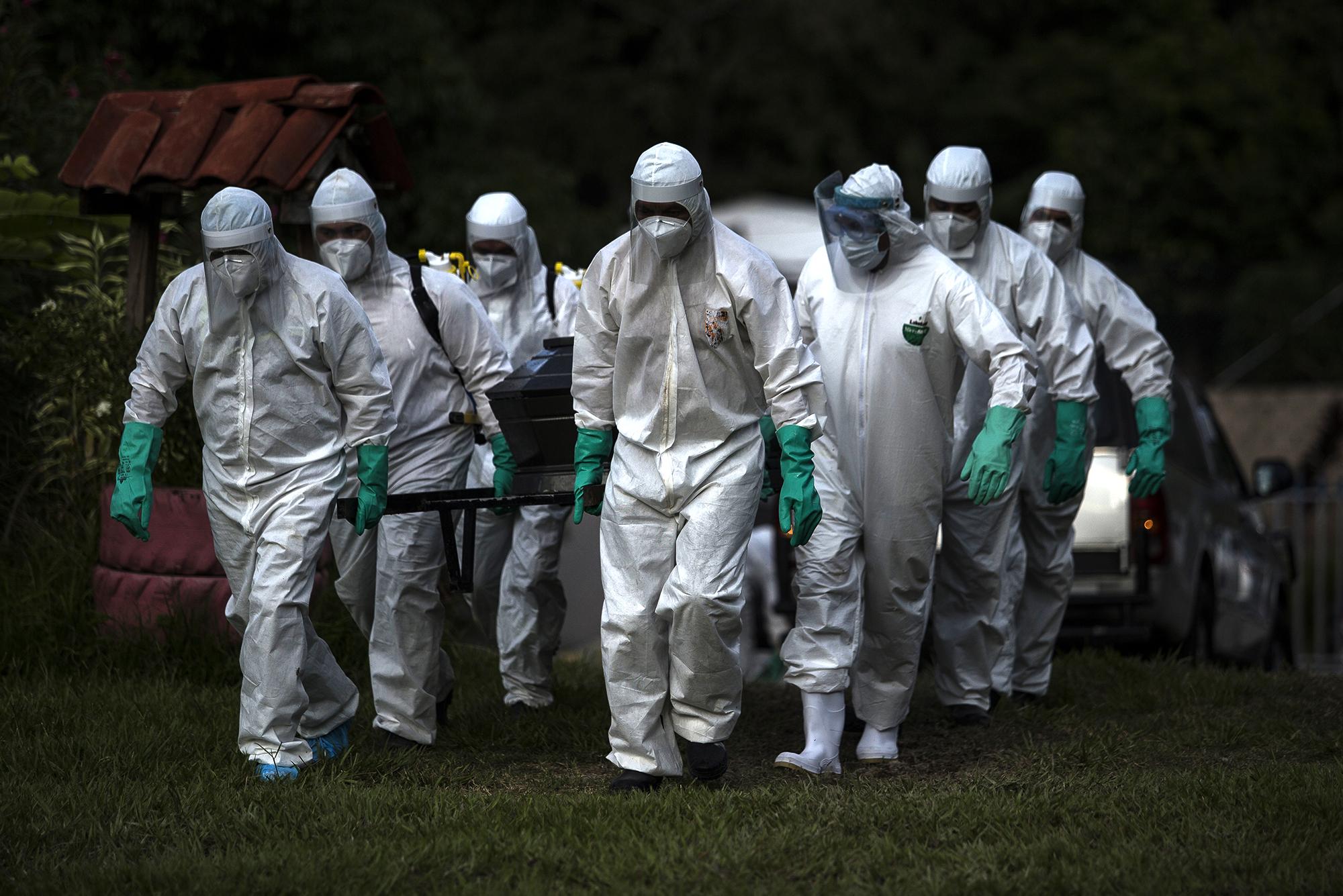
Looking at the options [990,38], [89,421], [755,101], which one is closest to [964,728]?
[89,421]

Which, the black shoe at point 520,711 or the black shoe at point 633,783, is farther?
the black shoe at point 520,711

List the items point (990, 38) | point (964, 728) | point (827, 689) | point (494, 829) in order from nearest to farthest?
point (494, 829) → point (827, 689) → point (964, 728) → point (990, 38)

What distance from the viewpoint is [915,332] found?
234 inches

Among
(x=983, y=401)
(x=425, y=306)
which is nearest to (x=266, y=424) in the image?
(x=425, y=306)

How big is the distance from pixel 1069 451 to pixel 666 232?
7.64 ft

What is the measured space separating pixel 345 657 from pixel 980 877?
4.00 meters

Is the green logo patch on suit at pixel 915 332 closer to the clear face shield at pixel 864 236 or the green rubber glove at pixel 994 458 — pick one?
the clear face shield at pixel 864 236

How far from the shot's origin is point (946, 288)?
5.99 meters

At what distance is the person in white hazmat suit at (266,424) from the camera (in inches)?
218

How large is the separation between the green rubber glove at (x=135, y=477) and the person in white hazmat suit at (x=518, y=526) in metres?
1.68

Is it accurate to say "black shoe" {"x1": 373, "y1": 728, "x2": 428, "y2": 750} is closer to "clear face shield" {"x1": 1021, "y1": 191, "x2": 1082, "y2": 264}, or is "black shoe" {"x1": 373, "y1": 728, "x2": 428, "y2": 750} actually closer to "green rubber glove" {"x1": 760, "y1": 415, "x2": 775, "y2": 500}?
"green rubber glove" {"x1": 760, "y1": 415, "x2": 775, "y2": 500}

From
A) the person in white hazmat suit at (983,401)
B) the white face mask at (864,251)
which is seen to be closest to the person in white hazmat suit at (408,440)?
the white face mask at (864,251)

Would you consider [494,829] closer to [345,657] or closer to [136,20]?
[345,657]

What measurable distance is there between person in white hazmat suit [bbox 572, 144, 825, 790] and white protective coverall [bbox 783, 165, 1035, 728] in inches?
19.8
